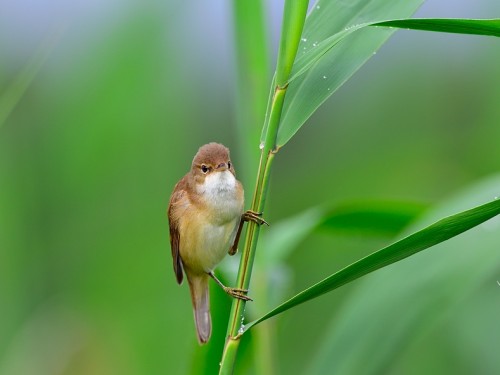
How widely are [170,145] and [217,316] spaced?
1376mm

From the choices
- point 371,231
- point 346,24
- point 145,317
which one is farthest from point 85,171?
point 346,24

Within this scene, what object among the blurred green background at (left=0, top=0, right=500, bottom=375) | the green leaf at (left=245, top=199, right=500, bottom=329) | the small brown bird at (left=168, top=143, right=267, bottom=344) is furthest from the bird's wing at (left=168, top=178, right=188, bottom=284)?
the green leaf at (left=245, top=199, right=500, bottom=329)

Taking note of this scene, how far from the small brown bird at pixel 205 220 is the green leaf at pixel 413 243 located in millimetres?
835

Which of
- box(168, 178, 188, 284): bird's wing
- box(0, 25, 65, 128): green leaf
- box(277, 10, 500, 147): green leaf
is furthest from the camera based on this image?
box(168, 178, 188, 284): bird's wing

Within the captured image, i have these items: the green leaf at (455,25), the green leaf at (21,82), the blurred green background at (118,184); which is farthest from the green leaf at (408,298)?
the green leaf at (21,82)

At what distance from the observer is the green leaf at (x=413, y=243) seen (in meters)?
1.32

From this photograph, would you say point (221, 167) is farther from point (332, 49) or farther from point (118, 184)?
point (118, 184)

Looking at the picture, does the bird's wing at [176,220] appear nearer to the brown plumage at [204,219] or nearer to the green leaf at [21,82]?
the brown plumage at [204,219]

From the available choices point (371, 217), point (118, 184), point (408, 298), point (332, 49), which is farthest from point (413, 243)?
point (118, 184)

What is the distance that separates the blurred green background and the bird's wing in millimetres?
326

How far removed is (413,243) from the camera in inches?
53.6

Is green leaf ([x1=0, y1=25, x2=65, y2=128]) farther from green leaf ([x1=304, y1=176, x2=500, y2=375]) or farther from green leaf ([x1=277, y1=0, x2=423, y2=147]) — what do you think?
green leaf ([x1=304, y1=176, x2=500, y2=375])

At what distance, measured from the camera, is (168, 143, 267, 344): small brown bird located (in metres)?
2.36

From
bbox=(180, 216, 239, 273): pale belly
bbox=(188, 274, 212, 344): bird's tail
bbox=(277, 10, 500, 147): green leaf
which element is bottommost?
bbox=(188, 274, 212, 344): bird's tail
